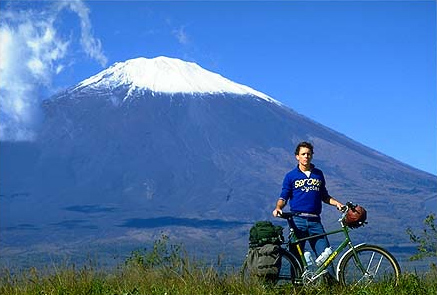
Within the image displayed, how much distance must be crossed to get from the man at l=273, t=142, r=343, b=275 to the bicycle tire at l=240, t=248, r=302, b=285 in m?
0.30

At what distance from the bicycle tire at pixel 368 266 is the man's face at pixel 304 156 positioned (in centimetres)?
101

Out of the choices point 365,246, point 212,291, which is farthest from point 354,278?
point 212,291

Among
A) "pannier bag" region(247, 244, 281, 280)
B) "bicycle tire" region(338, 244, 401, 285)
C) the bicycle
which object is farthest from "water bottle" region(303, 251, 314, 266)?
"pannier bag" region(247, 244, 281, 280)

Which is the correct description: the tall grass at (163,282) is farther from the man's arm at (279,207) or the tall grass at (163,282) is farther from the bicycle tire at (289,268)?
the man's arm at (279,207)

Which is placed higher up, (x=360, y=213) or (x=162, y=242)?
(x=360, y=213)

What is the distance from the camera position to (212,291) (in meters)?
7.40

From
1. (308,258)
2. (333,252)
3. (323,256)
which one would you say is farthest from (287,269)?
(333,252)

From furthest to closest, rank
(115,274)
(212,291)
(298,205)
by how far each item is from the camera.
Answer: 1. (298,205)
2. (115,274)
3. (212,291)

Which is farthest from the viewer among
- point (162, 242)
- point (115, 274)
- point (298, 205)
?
point (162, 242)

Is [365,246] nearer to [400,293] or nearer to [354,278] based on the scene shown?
[354,278]

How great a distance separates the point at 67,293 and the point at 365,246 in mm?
2898

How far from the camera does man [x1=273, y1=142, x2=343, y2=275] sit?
8602 millimetres

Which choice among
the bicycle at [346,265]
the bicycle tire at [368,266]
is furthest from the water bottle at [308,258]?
the bicycle tire at [368,266]

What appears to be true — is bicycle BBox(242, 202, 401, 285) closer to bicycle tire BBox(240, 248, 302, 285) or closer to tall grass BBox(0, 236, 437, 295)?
bicycle tire BBox(240, 248, 302, 285)
